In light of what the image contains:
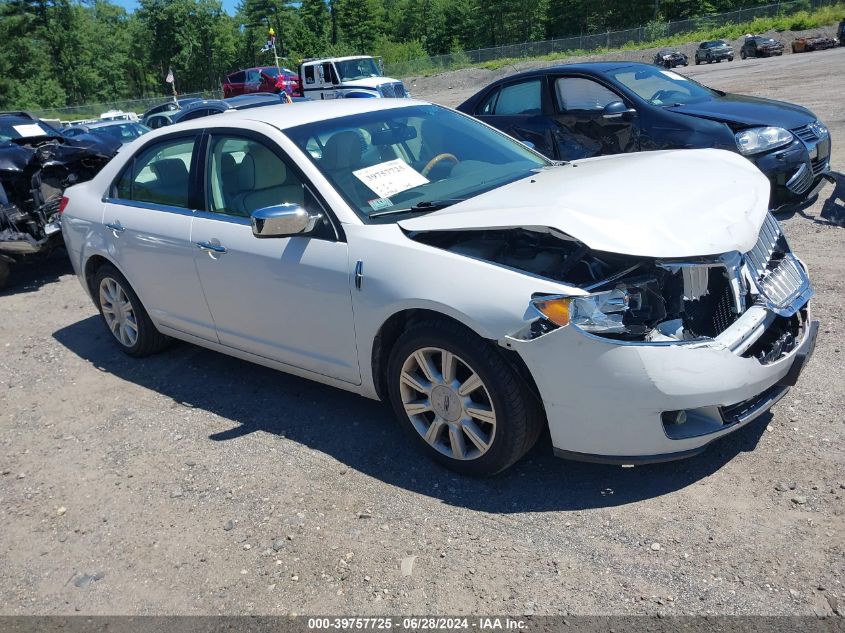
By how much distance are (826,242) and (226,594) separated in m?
5.56

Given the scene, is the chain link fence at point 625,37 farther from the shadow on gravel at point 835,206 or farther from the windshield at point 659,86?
the shadow on gravel at point 835,206

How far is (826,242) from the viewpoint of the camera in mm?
5988

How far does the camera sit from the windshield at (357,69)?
25.8 meters

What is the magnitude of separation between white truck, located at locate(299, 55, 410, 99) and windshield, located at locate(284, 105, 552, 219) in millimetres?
21501

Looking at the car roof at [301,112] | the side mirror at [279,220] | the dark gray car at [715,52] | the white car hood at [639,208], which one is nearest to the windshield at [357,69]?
the car roof at [301,112]

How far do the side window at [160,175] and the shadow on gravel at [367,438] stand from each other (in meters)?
1.27

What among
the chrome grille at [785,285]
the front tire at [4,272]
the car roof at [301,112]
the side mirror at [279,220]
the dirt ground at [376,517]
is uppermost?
the car roof at [301,112]

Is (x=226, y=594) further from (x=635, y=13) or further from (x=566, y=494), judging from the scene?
(x=635, y=13)

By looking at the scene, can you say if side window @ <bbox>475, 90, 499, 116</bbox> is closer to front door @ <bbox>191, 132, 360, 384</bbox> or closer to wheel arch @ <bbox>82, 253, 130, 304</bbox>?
front door @ <bbox>191, 132, 360, 384</bbox>

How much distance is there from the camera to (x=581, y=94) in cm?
731

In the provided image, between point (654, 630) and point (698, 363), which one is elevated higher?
point (698, 363)

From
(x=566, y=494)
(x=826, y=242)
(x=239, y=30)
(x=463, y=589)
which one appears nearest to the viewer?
(x=463, y=589)

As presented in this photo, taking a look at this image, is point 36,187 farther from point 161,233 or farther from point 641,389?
point 641,389

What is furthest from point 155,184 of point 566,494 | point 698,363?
point 698,363
